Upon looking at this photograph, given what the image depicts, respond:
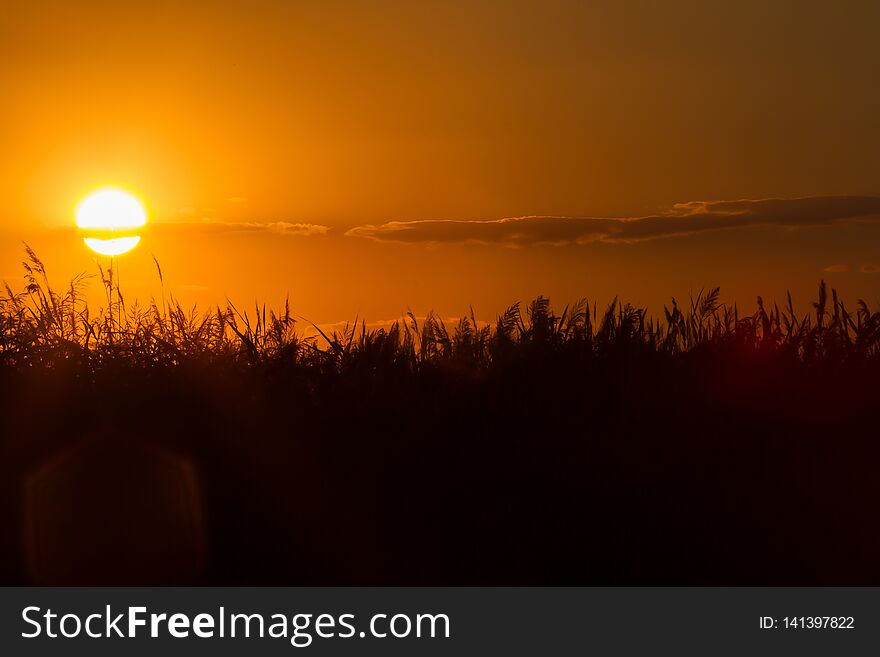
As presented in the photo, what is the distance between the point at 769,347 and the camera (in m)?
8.41

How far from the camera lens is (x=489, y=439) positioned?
6.80 m

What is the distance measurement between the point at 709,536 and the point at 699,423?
146 centimetres

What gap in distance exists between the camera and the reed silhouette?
5668 millimetres

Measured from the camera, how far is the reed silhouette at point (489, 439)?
567cm

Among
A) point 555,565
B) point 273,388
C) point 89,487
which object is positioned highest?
point 273,388

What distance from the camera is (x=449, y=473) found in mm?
6359

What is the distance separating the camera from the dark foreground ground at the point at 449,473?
5.64 metres

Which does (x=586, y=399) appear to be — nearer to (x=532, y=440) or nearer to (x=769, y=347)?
(x=532, y=440)

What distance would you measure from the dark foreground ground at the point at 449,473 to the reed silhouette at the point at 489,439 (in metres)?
0.02

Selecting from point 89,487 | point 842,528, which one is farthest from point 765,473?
point 89,487

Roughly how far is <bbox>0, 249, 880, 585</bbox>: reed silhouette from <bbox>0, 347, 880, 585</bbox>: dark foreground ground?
0.05 feet

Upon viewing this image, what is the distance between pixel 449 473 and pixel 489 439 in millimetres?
534

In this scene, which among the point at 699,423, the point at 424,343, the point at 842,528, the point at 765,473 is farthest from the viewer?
the point at 424,343

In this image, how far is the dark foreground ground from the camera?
5.64 metres
